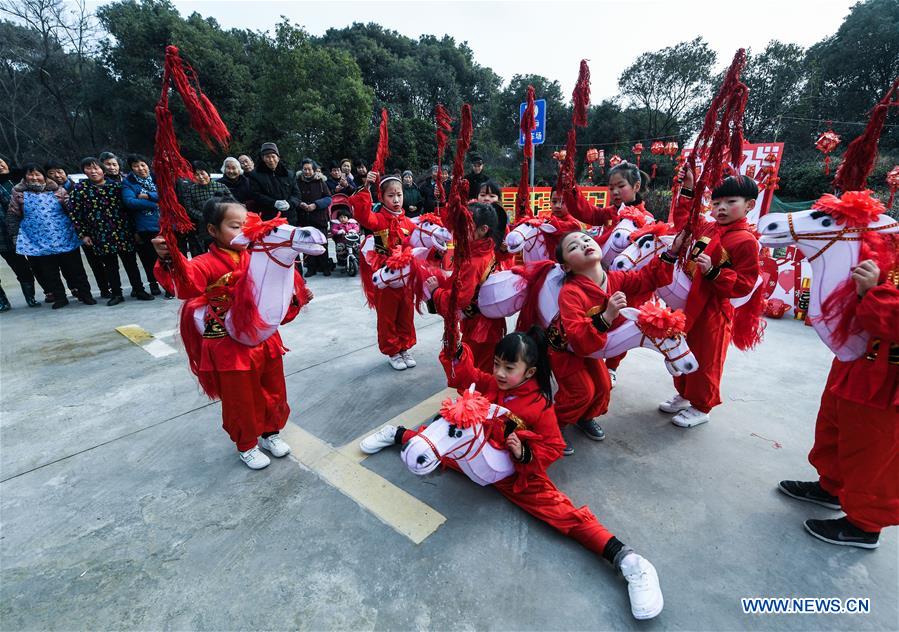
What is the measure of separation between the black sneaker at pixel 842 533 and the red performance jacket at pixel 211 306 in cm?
282

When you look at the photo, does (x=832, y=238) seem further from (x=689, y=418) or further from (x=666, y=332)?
(x=689, y=418)

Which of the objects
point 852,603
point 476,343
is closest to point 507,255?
point 476,343

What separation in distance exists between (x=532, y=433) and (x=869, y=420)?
138 centimetres

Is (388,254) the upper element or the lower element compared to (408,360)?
upper

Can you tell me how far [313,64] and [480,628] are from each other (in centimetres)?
1969

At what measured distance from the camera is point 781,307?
16.4ft

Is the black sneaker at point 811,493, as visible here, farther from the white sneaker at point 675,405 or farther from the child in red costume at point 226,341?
the child in red costume at point 226,341

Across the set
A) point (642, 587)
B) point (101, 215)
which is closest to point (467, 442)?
point (642, 587)

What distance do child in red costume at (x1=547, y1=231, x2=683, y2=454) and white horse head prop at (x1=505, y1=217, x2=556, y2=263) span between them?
49cm

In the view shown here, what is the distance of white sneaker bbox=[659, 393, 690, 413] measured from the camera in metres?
2.94

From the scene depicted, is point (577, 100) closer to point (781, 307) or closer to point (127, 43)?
point (781, 307)

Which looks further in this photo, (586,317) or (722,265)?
(722,265)

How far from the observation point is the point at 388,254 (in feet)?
11.7

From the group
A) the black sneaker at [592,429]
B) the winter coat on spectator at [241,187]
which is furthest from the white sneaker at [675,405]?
the winter coat on spectator at [241,187]
